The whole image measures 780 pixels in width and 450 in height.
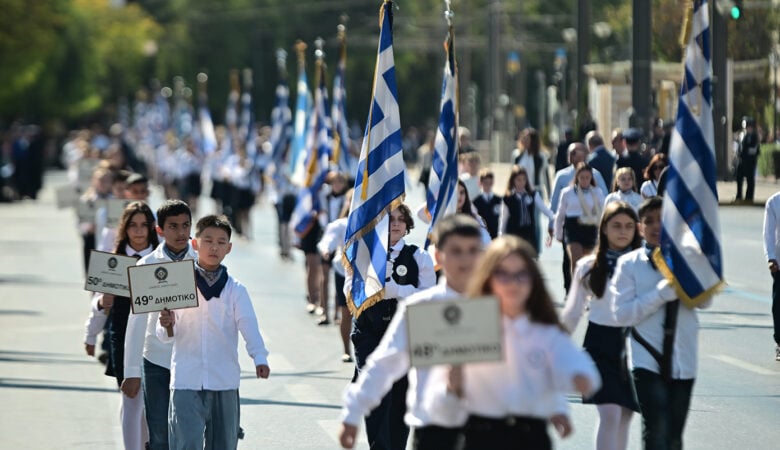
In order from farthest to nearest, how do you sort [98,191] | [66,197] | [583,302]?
[66,197] → [98,191] → [583,302]

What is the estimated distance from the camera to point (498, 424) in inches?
235

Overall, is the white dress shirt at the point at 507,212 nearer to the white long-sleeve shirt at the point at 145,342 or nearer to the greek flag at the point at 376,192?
the greek flag at the point at 376,192

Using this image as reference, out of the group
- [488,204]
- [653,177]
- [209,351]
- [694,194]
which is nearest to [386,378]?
[209,351]

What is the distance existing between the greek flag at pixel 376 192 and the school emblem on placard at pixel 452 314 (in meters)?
4.69

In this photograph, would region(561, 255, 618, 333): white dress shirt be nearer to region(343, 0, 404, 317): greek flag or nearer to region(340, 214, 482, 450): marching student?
region(340, 214, 482, 450): marching student

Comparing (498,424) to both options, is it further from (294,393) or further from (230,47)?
(230,47)

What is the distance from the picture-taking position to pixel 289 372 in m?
14.4

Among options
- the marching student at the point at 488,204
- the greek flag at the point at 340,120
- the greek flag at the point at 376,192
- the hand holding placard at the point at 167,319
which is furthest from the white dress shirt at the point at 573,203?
the hand holding placard at the point at 167,319

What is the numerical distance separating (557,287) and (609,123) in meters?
13.1

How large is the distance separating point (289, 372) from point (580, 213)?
4.79 meters

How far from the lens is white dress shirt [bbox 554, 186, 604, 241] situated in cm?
1794

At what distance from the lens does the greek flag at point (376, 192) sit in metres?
10.8

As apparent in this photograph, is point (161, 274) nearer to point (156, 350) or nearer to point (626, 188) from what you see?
point (156, 350)

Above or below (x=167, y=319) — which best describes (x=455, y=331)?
above
